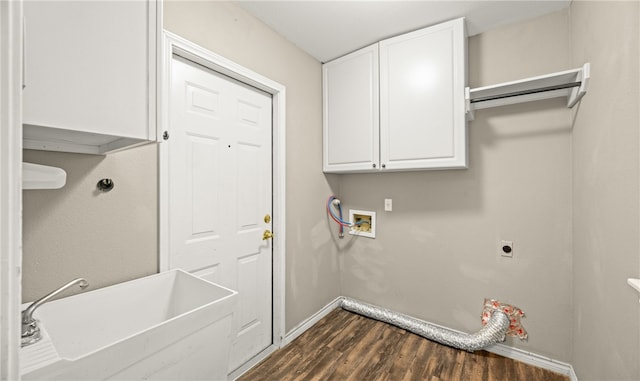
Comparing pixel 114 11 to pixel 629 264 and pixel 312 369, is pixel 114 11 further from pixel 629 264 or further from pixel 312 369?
pixel 312 369

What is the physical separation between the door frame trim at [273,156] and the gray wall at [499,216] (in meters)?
0.98

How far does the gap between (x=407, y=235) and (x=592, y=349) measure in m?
1.25

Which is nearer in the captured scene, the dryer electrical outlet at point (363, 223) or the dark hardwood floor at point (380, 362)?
the dark hardwood floor at point (380, 362)

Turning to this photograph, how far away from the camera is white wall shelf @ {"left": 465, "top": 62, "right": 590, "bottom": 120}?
1.51 metres

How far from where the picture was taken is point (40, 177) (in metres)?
0.84

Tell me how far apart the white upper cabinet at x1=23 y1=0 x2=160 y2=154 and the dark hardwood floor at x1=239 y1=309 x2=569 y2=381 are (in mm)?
1718

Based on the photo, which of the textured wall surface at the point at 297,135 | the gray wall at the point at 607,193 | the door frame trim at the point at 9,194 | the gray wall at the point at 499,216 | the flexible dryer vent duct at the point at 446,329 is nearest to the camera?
the door frame trim at the point at 9,194

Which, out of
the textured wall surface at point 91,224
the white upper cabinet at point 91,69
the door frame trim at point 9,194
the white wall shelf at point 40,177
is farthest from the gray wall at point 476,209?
the door frame trim at point 9,194

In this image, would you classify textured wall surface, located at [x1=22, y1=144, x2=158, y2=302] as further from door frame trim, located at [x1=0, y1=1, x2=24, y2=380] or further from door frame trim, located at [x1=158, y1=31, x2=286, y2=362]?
door frame trim, located at [x1=0, y1=1, x2=24, y2=380]

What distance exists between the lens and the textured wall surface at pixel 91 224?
1.02 metres

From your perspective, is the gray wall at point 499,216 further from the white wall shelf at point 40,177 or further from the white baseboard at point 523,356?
the white wall shelf at point 40,177

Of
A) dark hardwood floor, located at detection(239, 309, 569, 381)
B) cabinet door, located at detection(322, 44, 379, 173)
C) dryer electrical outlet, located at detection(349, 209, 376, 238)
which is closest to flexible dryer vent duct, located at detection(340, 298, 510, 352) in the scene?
dark hardwood floor, located at detection(239, 309, 569, 381)

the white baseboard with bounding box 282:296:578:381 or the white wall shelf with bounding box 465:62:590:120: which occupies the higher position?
the white wall shelf with bounding box 465:62:590:120

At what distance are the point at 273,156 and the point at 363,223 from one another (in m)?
1.12
